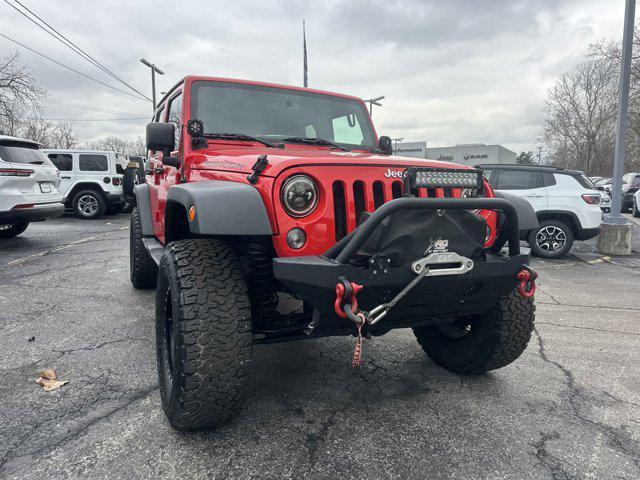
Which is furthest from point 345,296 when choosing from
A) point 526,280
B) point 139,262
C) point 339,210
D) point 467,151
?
point 467,151

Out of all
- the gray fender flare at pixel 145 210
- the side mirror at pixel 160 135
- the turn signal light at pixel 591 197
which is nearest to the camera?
the side mirror at pixel 160 135

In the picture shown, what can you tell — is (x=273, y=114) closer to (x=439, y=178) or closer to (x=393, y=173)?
(x=393, y=173)

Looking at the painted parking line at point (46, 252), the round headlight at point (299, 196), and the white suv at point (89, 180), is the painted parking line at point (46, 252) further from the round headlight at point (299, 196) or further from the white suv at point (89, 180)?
the round headlight at point (299, 196)

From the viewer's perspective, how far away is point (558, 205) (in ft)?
25.8

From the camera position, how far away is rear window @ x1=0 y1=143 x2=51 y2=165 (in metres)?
7.31

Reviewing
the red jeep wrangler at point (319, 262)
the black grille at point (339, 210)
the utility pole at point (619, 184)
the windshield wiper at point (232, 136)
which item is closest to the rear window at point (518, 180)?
the utility pole at point (619, 184)

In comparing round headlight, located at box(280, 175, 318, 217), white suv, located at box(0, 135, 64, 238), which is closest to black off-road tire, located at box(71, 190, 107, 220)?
white suv, located at box(0, 135, 64, 238)

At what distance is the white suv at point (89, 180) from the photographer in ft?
40.8

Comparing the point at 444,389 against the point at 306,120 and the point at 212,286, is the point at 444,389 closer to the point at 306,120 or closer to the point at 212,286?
the point at 212,286

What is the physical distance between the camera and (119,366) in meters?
3.12

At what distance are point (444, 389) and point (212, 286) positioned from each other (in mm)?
1669

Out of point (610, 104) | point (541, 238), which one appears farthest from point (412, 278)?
point (610, 104)

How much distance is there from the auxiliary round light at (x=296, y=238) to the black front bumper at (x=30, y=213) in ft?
22.9

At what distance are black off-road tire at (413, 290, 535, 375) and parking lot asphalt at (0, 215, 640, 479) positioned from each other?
0.15 m
